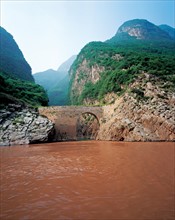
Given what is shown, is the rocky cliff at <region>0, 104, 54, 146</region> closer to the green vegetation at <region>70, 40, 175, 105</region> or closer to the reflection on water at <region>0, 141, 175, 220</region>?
the reflection on water at <region>0, 141, 175, 220</region>

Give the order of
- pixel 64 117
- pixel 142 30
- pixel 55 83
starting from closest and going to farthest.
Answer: pixel 64 117 → pixel 142 30 → pixel 55 83

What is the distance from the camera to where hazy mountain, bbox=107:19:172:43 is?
89250mm

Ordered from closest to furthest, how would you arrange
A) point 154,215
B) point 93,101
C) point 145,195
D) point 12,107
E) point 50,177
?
1. point 154,215
2. point 145,195
3. point 50,177
4. point 12,107
5. point 93,101

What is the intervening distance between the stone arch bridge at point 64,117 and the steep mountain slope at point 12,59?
118 ft

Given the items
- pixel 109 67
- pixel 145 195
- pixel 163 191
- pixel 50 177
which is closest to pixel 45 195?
pixel 50 177

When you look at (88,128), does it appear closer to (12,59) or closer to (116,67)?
(116,67)

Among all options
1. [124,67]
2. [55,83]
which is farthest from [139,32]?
[124,67]

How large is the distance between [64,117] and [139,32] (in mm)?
72990

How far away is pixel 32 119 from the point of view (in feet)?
92.5

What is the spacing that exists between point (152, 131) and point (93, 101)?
2529 centimetres

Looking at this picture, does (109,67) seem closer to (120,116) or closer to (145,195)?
(120,116)

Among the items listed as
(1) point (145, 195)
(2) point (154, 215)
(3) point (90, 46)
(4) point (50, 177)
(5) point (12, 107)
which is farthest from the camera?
(3) point (90, 46)

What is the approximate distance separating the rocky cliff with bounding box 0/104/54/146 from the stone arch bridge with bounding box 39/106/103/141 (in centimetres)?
314

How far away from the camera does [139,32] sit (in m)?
93.2
